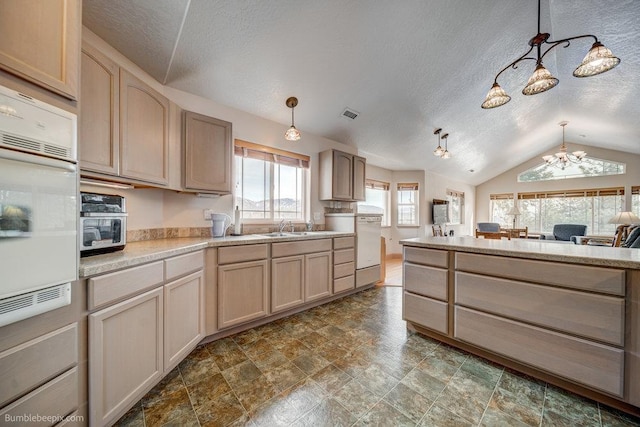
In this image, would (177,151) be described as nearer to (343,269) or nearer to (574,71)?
(343,269)

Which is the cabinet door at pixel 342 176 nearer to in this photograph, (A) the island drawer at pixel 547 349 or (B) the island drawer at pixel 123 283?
(A) the island drawer at pixel 547 349

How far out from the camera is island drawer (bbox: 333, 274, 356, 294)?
3.11 meters

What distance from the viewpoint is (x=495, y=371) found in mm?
1746

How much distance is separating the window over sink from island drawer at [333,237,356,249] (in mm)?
702

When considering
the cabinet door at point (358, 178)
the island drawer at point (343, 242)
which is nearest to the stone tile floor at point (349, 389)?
the island drawer at point (343, 242)

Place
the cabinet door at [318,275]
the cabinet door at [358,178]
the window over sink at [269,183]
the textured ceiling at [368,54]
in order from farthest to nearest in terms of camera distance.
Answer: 1. the cabinet door at [358,178]
2. the window over sink at [269,183]
3. the cabinet door at [318,275]
4. the textured ceiling at [368,54]

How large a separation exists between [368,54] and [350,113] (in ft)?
3.06

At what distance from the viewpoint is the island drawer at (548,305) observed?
4.53 ft

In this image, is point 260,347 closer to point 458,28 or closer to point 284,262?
point 284,262

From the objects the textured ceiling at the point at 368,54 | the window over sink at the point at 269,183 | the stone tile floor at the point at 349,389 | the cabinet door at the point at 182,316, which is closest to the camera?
the stone tile floor at the point at 349,389

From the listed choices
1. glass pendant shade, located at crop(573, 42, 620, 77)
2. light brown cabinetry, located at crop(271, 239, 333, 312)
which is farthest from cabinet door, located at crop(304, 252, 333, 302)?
glass pendant shade, located at crop(573, 42, 620, 77)

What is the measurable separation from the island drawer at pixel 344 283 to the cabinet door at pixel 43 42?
113 inches

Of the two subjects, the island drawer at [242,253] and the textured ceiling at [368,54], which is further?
the island drawer at [242,253]

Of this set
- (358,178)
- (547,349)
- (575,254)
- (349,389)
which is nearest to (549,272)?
(575,254)
